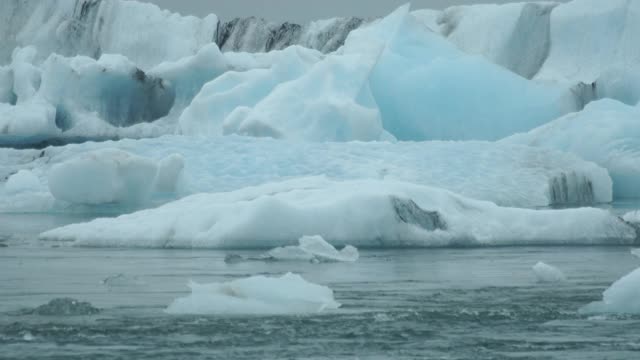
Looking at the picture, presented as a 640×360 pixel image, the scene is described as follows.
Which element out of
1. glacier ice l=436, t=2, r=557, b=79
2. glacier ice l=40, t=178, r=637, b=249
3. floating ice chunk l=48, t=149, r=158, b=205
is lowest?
glacier ice l=40, t=178, r=637, b=249

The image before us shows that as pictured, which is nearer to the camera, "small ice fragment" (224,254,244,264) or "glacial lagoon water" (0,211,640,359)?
"glacial lagoon water" (0,211,640,359)

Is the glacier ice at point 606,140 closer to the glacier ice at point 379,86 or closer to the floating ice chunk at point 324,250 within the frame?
the glacier ice at point 379,86

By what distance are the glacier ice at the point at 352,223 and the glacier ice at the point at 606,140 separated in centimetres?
789

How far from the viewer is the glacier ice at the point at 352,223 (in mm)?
11469

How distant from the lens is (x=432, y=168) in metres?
18.1

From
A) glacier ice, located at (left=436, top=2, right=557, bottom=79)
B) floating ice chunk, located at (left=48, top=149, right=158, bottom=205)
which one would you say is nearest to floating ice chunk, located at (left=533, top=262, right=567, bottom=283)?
floating ice chunk, located at (left=48, top=149, right=158, bottom=205)

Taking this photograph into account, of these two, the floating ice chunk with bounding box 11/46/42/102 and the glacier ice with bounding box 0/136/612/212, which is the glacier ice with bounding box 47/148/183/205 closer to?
the glacier ice with bounding box 0/136/612/212

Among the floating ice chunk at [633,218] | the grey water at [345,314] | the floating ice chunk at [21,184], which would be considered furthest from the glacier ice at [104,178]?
the floating ice chunk at [633,218]

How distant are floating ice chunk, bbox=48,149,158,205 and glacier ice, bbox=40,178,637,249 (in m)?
4.06

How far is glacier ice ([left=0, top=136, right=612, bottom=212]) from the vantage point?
1761cm

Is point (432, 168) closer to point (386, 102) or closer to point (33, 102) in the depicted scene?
point (386, 102)

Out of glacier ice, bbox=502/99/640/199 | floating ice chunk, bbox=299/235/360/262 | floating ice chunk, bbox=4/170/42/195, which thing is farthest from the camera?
glacier ice, bbox=502/99/640/199

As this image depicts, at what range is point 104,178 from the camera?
16.8 metres

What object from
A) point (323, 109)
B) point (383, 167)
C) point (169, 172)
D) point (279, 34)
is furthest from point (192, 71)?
point (169, 172)
